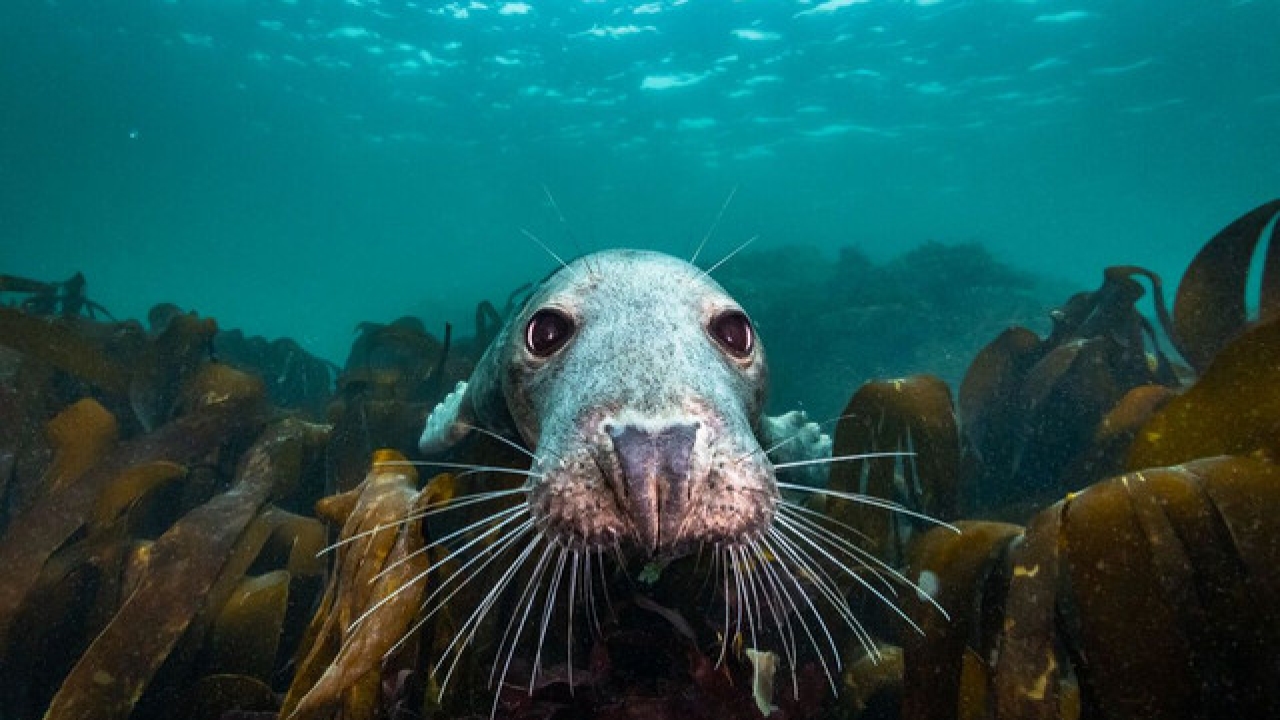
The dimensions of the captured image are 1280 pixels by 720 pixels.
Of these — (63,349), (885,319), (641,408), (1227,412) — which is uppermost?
(63,349)

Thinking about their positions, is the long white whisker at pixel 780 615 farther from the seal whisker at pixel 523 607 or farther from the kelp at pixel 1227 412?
the kelp at pixel 1227 412

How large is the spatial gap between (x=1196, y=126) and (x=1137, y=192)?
2358 centimetres

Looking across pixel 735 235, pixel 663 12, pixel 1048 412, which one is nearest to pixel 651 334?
pixel 1048 412

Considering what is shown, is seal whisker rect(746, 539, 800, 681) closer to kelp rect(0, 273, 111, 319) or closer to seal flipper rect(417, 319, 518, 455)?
seal flipper rect(417, 319, 518, 455)

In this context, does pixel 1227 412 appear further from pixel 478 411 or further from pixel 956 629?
pixel 478 411

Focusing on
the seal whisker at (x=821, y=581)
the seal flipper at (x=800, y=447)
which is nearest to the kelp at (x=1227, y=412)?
the seal whisker at (x=821, y=581)

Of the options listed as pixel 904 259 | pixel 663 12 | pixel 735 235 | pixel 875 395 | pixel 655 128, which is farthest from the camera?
pixel 735 235

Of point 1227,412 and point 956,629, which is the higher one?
point 1227,412

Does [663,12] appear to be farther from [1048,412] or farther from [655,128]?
[1048,412]

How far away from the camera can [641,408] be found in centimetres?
139

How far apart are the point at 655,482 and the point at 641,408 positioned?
226mm

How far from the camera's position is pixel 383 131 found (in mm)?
48375

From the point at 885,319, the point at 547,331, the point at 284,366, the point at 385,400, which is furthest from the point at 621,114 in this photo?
the point at 547,331

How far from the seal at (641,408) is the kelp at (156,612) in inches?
52.5
